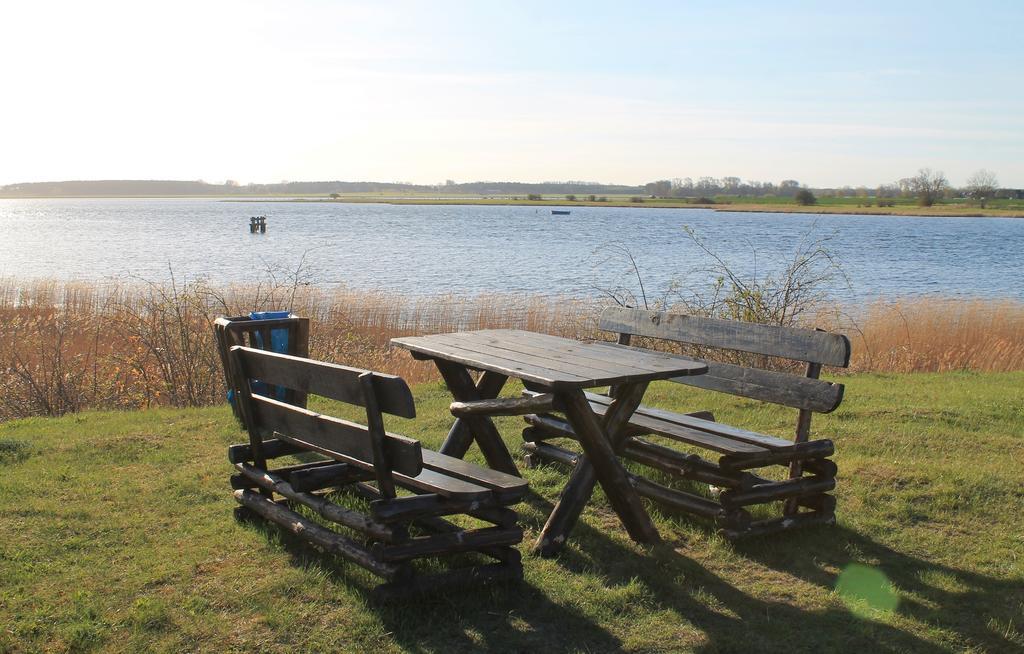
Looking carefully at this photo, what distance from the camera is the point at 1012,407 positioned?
8391mm

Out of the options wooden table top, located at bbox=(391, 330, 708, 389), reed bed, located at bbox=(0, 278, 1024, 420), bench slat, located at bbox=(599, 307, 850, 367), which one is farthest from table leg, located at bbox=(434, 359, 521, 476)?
reed bed, located at bbox=(0, 278, 1024, 420)

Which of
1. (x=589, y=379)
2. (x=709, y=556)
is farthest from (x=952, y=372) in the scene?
(x=589, y=379)

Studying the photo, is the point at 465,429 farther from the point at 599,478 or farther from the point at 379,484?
the point at 379,484

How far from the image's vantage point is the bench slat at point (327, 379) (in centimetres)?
384

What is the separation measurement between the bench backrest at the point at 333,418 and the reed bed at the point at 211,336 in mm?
5019

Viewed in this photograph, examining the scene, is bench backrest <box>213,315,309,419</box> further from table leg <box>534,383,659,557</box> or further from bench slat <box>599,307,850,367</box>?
table leg <box>534,383,659,557</box>

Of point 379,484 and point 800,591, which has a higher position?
point 379,484

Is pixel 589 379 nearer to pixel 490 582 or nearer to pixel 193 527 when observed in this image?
pixel 490 582

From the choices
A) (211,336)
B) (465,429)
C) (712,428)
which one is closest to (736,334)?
(712,428)

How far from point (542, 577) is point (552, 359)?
1.27 metres

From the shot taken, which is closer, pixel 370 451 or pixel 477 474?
pixel 370 451

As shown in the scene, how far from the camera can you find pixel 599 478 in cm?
496

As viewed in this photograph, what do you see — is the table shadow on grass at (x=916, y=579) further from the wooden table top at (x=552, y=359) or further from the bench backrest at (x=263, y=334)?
the bench backrest at (x=263, y=334)

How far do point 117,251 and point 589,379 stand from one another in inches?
1778
